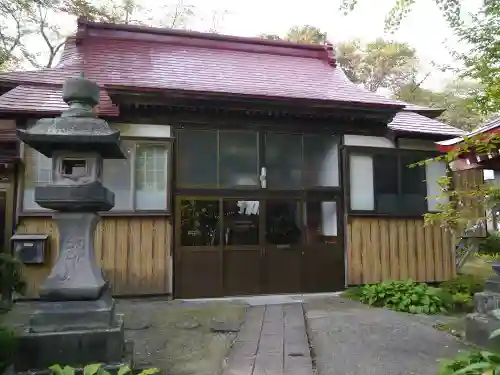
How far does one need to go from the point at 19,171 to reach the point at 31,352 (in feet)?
14.7

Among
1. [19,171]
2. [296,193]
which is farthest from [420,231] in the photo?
[19,171]

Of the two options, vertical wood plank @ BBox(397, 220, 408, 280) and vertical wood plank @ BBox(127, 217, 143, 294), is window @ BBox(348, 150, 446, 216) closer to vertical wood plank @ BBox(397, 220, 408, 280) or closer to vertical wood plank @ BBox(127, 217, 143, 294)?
vertical wood plank @ BBox(397, 220, 408, 280)

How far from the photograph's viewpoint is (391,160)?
8.52 meters

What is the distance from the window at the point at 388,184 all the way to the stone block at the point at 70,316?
19.0 ft

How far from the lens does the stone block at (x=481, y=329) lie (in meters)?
4.54

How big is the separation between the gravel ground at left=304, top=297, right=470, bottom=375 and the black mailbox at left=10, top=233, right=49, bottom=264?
4.79m

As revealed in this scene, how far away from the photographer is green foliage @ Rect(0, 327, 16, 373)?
3.63 metres

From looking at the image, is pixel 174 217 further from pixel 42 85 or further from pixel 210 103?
pixel 42 85

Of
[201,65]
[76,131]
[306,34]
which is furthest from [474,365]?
[306,34]

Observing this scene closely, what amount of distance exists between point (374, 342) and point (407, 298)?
238 centimetres

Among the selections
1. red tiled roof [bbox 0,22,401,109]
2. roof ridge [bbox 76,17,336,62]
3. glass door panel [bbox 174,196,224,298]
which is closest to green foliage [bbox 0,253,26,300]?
glass door panel [bbox 174,196,224,298]

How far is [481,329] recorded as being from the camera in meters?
4.77

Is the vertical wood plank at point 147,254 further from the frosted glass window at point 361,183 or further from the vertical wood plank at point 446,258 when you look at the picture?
the vertical wood plank at point 446,258

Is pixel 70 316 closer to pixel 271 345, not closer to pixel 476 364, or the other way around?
pixel 271 345
